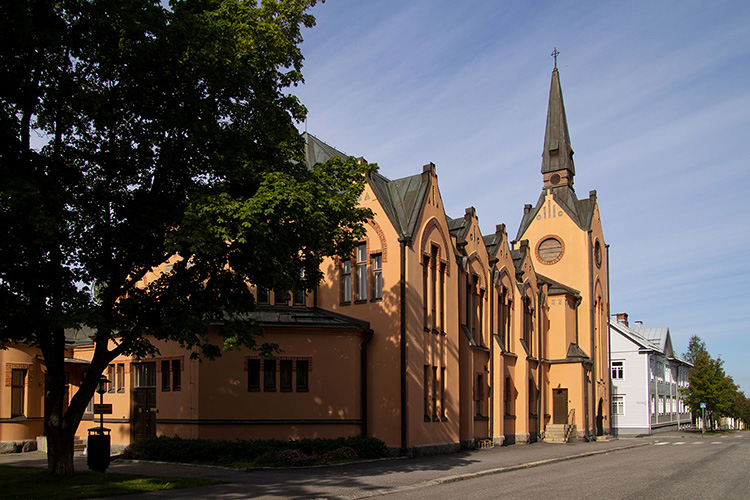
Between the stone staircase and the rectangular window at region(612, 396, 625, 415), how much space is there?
73.3 feet

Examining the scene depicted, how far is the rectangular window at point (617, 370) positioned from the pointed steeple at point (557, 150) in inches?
823

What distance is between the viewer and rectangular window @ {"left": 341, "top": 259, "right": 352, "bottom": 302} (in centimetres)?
2712

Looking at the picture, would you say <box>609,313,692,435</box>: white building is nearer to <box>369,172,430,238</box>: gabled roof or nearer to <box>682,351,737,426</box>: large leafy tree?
<box>682,351,737,426</box>: large leafy tree

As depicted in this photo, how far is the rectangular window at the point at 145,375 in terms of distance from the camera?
24.6 metres

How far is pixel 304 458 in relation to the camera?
2041 centimetres

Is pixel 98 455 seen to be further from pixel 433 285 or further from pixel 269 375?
pixel 433 285

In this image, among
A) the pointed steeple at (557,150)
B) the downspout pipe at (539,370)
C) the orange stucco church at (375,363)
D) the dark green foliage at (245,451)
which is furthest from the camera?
the pointed steeple at (557,150)

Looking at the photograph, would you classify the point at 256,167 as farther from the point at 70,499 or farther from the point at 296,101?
the point at 70,499

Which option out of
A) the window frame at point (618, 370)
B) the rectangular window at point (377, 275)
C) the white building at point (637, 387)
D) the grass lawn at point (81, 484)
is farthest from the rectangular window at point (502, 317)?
the window frame at point (618, 370)

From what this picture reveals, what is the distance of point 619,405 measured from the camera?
2397 inches

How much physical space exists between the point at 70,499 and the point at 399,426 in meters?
13.3

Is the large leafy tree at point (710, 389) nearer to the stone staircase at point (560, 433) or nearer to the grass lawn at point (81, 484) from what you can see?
the stone staircase at point (560, 433)

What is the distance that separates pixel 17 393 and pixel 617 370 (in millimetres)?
52017

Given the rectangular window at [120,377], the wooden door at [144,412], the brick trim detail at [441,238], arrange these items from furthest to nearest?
the brick trim detail at [441,238], the rectangular window at [120,377], the wooden door at [144,412]
